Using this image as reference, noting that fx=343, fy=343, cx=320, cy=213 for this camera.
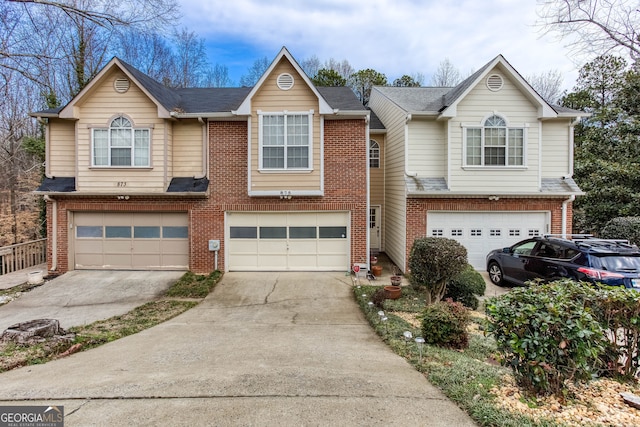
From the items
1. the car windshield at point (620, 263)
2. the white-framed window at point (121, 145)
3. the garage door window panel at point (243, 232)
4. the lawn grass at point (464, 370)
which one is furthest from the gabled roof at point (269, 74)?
the car windshield at point (620, 263)

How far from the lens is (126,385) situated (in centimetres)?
428

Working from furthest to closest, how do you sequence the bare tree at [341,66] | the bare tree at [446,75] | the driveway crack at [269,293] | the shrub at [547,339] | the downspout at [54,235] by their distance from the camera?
the bare tree at [341,66]
the bare tree at [446,75]
the downspout at [54,235]
the driveway crack at [269,293]
the shrub at [547,339]

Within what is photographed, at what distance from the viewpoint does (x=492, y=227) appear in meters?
12.1

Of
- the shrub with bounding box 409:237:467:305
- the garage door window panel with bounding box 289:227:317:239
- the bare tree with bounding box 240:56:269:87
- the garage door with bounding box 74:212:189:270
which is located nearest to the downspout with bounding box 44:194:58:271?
the garage door with bounding box 74:212:189:270

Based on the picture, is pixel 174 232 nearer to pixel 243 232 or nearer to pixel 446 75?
pixel 243 232

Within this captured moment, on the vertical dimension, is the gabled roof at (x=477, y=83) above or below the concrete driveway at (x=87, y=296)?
above

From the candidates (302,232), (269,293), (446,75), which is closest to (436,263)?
(269,293)

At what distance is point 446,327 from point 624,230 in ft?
37.2

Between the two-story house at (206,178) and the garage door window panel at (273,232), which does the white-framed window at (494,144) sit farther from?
the garage door window panel at (273,232)

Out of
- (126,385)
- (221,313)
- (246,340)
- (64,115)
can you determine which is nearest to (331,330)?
(246,340)

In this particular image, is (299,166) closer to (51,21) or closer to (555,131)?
(51,21)

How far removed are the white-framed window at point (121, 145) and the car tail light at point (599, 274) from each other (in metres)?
12.7

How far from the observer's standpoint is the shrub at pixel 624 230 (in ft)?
40.3

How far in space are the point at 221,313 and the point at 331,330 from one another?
9.92 feet
